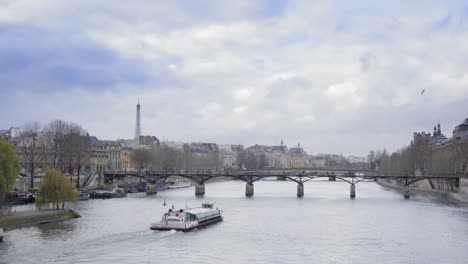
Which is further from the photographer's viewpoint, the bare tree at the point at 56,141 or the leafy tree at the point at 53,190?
the bare tree at the point at 56,141

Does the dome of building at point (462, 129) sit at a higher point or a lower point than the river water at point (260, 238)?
higher

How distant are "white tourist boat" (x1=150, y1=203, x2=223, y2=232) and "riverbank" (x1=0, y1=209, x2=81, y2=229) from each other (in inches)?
297

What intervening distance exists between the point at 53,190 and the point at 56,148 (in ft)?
108

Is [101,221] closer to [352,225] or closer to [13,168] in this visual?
[13,168]

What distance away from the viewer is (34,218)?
156ft

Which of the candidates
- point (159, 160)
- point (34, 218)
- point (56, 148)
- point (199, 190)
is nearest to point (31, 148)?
point (56, 148)

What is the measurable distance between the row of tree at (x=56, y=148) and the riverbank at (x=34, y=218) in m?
30.9

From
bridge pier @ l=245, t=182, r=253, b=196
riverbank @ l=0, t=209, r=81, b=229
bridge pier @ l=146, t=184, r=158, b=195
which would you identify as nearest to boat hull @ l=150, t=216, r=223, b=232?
riverbank @ l=0, t=209, r=81, b=229

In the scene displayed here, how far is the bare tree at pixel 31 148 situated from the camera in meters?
85.4

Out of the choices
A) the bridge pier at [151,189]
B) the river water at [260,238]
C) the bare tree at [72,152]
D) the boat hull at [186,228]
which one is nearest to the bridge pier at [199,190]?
the bridge pier at [151,189]

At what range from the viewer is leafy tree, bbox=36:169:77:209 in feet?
175

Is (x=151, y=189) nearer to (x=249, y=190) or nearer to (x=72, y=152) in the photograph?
(x=72, y=152)

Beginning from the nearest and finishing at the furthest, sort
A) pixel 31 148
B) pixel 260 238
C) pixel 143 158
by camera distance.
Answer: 1. pixel 260 238
2. pixel 31 148
3. pixel 143 158

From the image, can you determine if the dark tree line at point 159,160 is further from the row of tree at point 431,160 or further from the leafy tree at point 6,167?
the leafy tree at point 6,167
